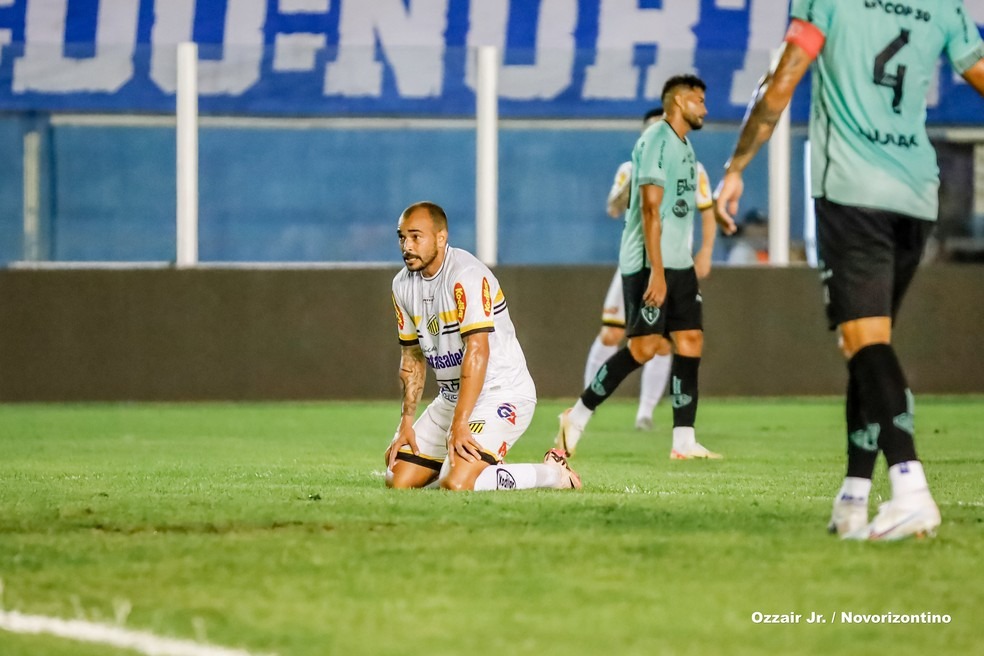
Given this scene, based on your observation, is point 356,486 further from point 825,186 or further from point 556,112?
point 556,112

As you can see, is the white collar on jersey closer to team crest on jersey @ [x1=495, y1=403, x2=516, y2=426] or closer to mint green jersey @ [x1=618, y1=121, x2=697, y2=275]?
team crest on jersey @ [x1=495, y1=403, x2=516, y2=426]

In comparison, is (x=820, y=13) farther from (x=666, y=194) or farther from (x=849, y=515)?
(x=666, y=194)

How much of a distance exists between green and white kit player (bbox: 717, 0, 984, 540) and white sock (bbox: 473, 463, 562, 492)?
69.3 inches

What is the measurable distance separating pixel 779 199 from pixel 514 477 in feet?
33.2

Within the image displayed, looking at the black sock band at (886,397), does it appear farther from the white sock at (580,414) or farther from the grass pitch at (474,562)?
the white sock at (580,414)

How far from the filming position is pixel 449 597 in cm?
413

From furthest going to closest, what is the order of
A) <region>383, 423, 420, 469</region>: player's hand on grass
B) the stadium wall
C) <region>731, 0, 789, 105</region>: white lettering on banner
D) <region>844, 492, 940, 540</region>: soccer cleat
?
<region>731, 0, 789, 105</region>: white lettering on banner, the stadium wall, <region>383, 423, 420, 469</region>: player's hand on grass, <region>844, 492, 940, 540</region>: soccer cleat

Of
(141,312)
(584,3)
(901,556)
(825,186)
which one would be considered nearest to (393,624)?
(901,556)

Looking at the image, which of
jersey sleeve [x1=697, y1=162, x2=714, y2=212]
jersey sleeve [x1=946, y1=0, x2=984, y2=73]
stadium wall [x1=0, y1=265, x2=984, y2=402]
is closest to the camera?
jersey sleeve [x1=946, y1=0, x2=984, y2=73]

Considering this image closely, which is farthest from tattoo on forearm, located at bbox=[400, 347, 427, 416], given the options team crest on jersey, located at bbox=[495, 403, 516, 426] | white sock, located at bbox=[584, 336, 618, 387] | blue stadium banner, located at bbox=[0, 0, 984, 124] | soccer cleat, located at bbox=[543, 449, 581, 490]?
blue stadium banner, located at bbox=[0, 0, 984, 124]

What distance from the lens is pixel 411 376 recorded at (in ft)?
23.6

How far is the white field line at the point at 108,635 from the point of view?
348 centimetres

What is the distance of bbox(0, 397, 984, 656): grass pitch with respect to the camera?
370 centimetres

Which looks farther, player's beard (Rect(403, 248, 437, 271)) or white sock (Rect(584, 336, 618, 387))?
white sock (Rect(584, 336, 618, 387))
